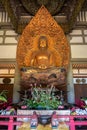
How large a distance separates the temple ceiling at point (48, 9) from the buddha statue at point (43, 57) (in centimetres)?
95

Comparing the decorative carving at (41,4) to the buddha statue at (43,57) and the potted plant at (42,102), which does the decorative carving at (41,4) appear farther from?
the potted plant at (42,102)

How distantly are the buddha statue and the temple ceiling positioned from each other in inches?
37.4

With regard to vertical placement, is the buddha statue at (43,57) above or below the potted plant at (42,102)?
above

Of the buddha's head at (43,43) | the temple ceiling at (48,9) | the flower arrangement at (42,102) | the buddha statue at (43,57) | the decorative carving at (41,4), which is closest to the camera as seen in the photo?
the flower arrangement at (42,102)

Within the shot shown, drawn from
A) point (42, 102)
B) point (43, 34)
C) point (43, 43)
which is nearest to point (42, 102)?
point (42, 102)

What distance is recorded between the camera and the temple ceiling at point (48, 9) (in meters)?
6.50

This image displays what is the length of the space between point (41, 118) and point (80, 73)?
12.0 feet

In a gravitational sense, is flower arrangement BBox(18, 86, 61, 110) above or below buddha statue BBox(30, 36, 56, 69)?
below

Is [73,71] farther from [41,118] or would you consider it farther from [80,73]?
[41,118]

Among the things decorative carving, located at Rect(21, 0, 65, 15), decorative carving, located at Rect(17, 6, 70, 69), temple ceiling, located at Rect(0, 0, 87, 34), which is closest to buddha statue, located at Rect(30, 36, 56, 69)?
decorative carving, located at Rect(17, 6, 70, 69)

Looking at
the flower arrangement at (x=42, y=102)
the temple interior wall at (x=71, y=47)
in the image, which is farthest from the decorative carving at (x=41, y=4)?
the flower arrangement at (x=42, y=102)

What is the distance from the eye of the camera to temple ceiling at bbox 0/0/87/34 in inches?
256

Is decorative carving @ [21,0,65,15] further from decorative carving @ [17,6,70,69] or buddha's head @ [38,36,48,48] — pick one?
buddha's head @ [38,36,48,48]

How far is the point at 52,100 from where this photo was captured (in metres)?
4.16
